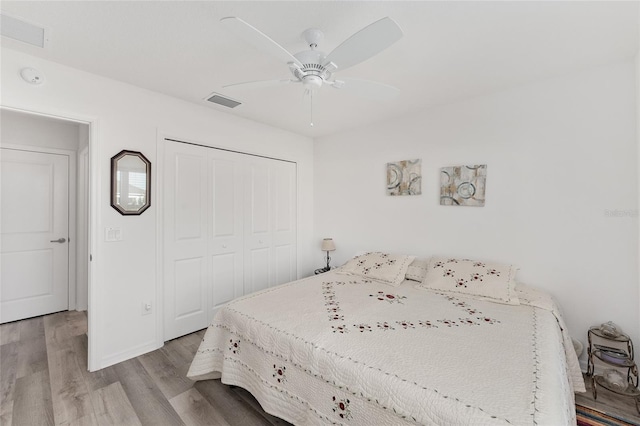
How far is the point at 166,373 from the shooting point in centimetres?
223

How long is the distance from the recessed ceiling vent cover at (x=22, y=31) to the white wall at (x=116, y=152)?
27 cm

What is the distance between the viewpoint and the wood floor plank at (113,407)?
5.67 feet

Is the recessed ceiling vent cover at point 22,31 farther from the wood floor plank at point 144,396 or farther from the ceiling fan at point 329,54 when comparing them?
the wood floor plank at point 144,396

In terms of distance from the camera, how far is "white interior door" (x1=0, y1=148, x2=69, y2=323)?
10.3 feet

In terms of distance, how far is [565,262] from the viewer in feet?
7.63

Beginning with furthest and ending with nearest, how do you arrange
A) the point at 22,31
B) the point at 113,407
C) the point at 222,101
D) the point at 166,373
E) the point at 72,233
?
the point at 72,233 < the point at 222,101 < the point at 166,373 < the point at 113,407 < the point at 22,31

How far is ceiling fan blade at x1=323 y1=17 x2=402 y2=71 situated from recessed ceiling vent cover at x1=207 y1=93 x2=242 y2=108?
1.54m

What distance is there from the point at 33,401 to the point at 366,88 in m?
3.01

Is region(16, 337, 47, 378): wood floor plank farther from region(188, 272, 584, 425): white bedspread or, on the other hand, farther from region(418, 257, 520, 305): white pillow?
region(418, 257, 520, 305): white pillow

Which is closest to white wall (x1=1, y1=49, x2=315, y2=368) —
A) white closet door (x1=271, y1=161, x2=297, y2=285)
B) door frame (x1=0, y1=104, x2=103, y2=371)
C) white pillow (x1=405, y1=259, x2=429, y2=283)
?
door frame (x1=0, y1=104, x2=103, y2=371)

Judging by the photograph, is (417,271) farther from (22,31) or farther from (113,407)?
(22,31)

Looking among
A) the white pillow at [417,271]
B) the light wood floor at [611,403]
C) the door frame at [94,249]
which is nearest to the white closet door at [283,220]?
the white pillow at [417,271]

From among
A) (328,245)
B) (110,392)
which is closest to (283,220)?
(328,245)

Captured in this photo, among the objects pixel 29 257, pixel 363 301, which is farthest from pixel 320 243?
pixel 29 257
